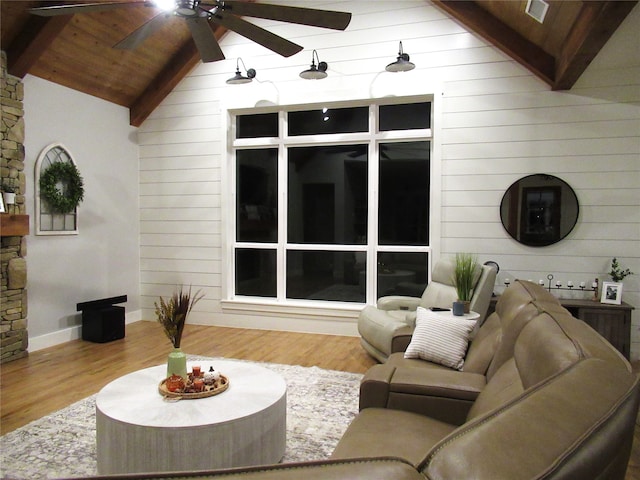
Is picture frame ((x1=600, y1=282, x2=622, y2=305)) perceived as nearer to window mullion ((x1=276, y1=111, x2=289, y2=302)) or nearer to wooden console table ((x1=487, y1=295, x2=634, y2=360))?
wooden console table ((x1=487, y1=295, x2=634, y2=360))

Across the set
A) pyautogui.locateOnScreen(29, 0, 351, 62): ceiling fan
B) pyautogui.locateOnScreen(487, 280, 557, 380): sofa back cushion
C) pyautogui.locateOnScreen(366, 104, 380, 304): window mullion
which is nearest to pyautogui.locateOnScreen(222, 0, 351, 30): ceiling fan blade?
pyautogui.locateOnScreen(29, 0, 351, 62): ceiling fan

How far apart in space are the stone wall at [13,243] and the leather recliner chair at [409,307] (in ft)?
11.5

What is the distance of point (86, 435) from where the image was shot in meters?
2.92

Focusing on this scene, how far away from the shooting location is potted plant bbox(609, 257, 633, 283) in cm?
455

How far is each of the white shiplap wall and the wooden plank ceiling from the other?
0.20 meters

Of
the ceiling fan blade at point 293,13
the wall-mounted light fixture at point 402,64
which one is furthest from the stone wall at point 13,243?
the wall-mounted light fixture at point 402,64

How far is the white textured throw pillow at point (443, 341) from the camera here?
9.39ft

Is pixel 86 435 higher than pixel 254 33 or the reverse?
the reverse

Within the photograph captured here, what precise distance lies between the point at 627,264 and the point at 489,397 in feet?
12.2

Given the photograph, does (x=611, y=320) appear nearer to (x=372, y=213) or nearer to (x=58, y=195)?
(x=372, y=213)

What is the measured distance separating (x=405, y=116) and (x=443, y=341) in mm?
3350

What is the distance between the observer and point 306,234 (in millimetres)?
5922

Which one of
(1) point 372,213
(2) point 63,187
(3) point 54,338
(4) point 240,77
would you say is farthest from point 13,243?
(1) point 372,213

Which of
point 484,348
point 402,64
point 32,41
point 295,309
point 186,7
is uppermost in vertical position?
point 32,41
